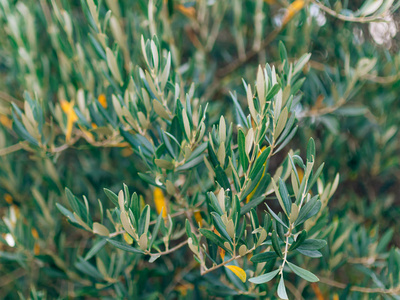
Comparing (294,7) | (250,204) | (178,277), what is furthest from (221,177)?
(294,7)

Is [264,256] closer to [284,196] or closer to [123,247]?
[284,196]

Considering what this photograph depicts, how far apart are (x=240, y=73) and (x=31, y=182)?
1246 millimetres

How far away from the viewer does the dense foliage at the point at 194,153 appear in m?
0.85

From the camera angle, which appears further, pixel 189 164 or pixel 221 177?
pixel 189 164

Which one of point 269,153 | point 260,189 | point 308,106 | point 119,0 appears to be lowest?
point 308,106

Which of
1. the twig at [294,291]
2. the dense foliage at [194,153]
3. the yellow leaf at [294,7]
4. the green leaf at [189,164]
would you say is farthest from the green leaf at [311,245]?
the yellow leaf at [294,7]

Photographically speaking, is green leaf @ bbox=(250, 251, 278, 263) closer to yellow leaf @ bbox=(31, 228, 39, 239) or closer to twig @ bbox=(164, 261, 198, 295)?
twig @ bbox=(164, 261, 198, 295)

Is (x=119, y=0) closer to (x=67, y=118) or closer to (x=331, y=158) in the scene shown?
(x=67, y=118)

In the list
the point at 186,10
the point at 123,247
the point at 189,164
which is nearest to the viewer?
the point at 123,247

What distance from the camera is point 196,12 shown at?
183cm

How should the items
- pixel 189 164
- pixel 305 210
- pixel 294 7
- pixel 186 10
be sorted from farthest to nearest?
pixel 186 10 → pixel 294 7 → pixel 189 164 → pixel 305 210

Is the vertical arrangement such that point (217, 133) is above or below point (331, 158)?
above

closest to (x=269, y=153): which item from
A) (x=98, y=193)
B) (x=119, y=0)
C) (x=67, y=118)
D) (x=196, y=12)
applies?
(x=67, y=118)

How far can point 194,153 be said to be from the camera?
96 centimetres
